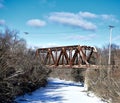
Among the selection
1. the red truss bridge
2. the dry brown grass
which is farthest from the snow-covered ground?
the red truss bridge

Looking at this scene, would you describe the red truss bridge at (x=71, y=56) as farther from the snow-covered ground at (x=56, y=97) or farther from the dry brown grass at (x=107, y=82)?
the snow-covered ground at (x=56, y=97)

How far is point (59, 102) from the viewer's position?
2217cm

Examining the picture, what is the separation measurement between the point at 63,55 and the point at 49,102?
26.2 m

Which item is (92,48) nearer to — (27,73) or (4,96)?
(27,73)

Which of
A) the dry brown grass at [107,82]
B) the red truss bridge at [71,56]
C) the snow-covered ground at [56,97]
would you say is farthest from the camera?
the red truss bridge at [71,56]

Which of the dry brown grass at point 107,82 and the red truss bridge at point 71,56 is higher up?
the red truss bridge at point 71,56

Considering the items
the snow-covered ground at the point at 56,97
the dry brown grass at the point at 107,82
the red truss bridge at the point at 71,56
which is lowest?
the snow-covered ground at the point at 56,97

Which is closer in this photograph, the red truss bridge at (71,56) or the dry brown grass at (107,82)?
the dry brown grass at (107,82)

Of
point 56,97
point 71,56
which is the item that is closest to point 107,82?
point 56,97

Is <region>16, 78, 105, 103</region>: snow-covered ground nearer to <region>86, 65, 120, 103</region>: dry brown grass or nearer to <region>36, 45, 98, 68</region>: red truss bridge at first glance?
<region>86, 65, 120, 103</region>: dry brown grass

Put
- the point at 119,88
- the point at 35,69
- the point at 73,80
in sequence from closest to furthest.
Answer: the point at 119,88
the point at 35,69
the point at 73,80

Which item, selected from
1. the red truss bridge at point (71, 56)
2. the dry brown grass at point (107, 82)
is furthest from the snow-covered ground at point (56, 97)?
the red truss bridge at point (71, 56)

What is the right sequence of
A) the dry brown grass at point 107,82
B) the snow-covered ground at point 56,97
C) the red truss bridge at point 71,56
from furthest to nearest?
the red truss bridge at point 71,56 < the snow-covered ground at point 56,97 < the dry brown grass at point 107,82

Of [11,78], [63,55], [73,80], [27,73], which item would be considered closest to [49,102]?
[11,78]
